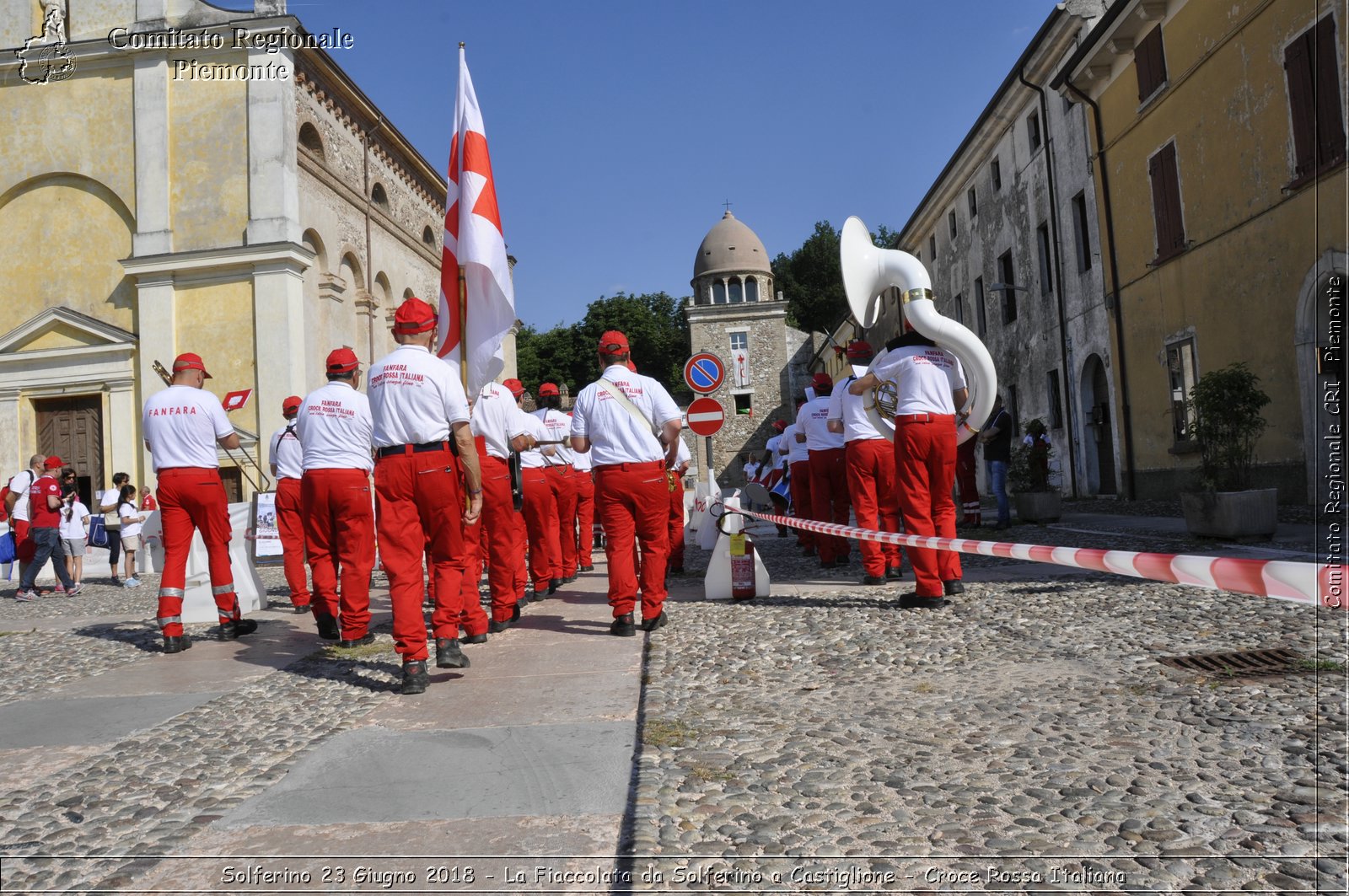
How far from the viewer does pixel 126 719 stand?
4738mm

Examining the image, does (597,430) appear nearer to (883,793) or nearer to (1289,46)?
(883,793)

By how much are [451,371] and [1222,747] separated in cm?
407

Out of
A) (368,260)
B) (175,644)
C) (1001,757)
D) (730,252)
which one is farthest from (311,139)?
(730,252)

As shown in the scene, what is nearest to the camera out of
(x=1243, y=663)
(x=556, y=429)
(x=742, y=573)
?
(x=1243, y=663)

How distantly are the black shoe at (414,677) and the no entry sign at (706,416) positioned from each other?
637cm

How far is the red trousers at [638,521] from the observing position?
21.8 ft

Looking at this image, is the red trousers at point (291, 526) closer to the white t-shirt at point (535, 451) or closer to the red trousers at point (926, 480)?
the white t-shirt at point (535, 451)

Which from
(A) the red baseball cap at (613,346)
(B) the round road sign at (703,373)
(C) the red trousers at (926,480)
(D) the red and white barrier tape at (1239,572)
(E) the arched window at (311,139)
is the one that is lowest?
(D) the red and white barrier tape at (1239,572)

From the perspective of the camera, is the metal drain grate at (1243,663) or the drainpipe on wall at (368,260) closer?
the metal drain grate at (1243,663)

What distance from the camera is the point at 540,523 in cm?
864

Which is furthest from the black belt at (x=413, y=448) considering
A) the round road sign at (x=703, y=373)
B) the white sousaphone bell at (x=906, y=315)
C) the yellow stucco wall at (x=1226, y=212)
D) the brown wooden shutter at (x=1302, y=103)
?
the brown wooden shutter at (x=1302, y=103)

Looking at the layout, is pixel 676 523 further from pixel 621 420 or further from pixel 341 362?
pixel 341 362

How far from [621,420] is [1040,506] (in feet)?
32.7

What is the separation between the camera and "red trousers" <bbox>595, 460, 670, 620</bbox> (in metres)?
6.65
